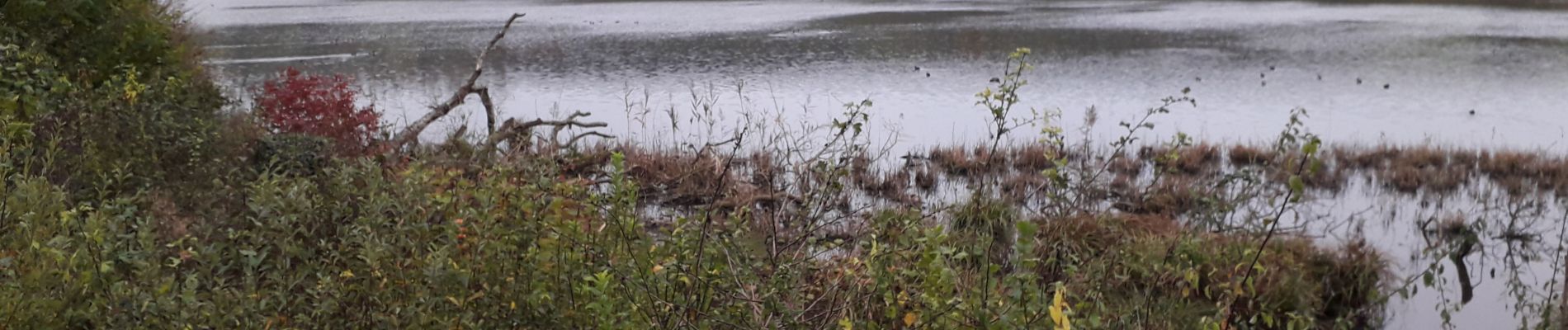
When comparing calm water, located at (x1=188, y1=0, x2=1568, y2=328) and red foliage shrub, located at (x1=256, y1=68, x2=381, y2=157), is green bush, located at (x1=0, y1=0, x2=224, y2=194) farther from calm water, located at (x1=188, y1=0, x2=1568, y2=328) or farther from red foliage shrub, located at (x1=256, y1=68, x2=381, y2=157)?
calm water, located at (x1=188, y1=0, x2=1568, y2=328)

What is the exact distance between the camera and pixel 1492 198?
401 inches

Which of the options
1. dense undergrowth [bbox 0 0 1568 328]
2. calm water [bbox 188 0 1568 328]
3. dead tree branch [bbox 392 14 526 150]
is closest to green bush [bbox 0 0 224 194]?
dense undergrowth [bbox 0 0 1568 328]

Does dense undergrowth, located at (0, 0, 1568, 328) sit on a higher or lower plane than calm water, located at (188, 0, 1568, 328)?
higher

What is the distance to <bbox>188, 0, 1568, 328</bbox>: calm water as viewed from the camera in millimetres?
13828

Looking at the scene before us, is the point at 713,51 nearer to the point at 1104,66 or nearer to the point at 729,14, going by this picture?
the point at 1104,66

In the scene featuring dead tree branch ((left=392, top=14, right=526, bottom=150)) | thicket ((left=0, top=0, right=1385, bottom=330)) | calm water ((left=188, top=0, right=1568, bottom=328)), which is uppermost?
thicket ((left=0, top=0, right=1385, bottom=330))

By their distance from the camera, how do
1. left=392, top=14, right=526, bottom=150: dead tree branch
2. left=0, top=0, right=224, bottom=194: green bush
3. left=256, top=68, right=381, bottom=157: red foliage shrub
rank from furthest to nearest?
left=392, top=14, right=526, bottom=150: dead tree branch < left=256, top=68, right=381, bottom=157: red foliage shrub < left=0, top=0, right=224, bottom=194: green bush

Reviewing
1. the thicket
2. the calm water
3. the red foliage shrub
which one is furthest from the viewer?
the calm water

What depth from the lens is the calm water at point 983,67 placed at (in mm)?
13828

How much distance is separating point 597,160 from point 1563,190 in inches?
301

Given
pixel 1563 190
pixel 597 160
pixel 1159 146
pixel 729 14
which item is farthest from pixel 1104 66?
pixel 729 14

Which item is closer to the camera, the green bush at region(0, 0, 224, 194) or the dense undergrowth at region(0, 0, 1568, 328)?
the dense undergrowth at region(0, 0, 1568, 328)

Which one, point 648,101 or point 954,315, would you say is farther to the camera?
point 648,101

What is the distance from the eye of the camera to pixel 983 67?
19.6m
